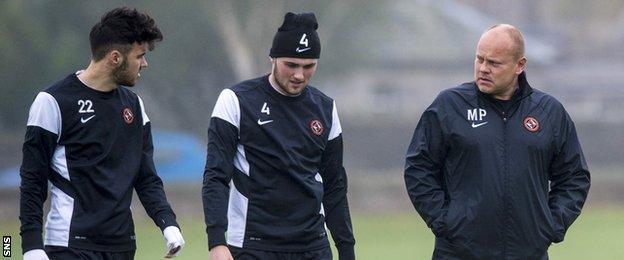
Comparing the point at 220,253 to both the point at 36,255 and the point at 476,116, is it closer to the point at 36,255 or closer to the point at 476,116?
the point at 36,255

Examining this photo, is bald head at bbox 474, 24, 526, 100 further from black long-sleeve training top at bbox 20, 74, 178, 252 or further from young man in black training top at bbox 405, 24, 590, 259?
black long-sleeve training top at bbox 20, 74, 178, 252

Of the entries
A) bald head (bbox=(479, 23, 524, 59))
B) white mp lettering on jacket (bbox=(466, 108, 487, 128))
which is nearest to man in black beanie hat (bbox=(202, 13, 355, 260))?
white mp lettering on jacket (bbox=(466, 108, 487, 128))

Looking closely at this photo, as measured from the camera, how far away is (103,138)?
212 inches

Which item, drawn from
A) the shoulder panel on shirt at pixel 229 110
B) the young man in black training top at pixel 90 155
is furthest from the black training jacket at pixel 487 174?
the young man in black training top at pixel 90 155

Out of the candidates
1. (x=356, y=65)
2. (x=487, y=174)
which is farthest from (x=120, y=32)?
(x=356, y=65)

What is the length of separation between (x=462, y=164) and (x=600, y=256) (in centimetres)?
691

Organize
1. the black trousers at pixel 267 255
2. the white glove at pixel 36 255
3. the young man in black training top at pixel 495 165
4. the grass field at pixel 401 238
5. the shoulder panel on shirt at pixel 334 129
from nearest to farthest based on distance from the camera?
the white glove at pixel 36 255 → the young man in black training top at pixel 495 165 → the black trousers at pixel 267 255 → the shoulder panel on shirt at pixel 334 129 → the grass field at pixel 401 238

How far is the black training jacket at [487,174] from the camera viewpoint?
5.40 metres

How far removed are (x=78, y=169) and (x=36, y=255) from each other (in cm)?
40

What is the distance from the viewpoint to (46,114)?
5.27m

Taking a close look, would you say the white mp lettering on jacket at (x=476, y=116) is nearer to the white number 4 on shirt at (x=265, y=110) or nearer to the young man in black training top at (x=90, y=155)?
the white number 4 on shirt at (x=265, y=110)

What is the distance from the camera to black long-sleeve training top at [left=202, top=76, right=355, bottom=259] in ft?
18.0

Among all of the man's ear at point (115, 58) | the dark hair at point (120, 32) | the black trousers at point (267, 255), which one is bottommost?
the black trousers at point (267, 255)

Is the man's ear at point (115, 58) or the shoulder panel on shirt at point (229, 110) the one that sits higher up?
the man's ear at point (115, 58)
